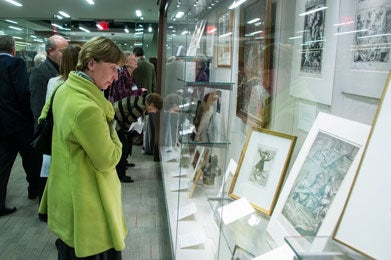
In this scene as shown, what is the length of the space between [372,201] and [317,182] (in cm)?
31

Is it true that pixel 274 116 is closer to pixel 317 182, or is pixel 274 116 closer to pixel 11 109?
pixel 317 182

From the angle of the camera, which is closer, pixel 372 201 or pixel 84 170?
pixel 372 201

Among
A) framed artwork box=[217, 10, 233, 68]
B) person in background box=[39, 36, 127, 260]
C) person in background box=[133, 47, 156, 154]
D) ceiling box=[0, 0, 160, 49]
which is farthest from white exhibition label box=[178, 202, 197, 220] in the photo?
ceiling box=[0, 0, 160, 49]

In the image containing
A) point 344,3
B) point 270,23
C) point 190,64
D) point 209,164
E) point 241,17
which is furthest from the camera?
point 190,64

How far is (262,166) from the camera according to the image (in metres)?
1.53

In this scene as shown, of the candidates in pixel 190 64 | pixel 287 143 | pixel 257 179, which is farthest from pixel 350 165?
pixel 190 64

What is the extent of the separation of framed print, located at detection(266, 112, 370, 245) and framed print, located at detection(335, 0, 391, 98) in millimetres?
106

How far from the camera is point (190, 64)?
2791mm

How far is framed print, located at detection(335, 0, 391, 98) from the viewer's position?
0.93 m

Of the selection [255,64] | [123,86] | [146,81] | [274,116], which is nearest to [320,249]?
[274,116]

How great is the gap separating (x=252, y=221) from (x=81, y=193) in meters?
0.72

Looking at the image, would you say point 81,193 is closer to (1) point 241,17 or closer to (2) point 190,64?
(1) point 241,17

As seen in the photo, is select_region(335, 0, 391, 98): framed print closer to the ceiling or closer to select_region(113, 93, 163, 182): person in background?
select_region(113, 93, 163, 182): person in background

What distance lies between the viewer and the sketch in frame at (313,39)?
126 cm
